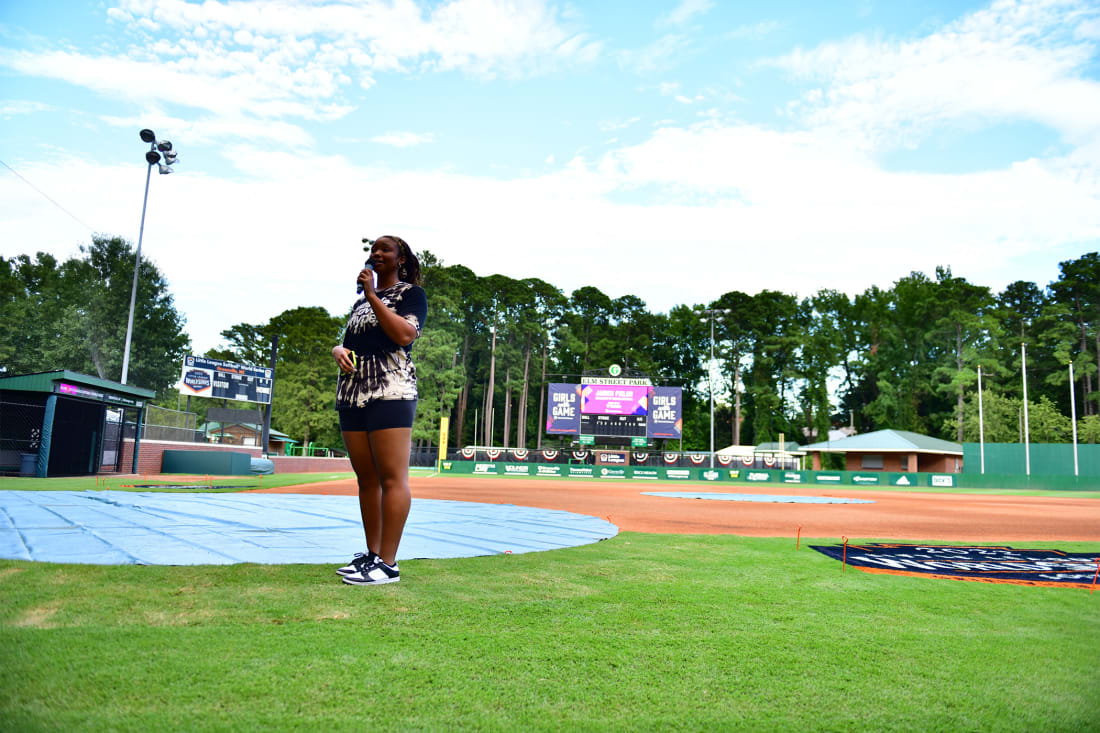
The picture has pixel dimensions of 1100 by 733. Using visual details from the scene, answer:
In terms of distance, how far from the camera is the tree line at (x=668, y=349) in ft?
152

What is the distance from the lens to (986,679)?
7.30 feet

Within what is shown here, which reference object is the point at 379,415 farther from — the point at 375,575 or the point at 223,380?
the point at 223,380

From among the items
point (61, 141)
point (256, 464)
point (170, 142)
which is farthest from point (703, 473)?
point (61, 141)

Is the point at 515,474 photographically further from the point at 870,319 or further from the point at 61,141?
the point at 870,319

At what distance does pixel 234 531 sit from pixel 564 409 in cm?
3719

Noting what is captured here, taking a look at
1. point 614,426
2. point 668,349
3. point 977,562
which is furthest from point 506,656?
point 668,349

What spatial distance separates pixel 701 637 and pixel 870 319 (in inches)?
2771

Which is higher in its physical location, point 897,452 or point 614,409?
point 614,409

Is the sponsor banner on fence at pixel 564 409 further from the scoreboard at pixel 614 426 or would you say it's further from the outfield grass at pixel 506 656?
the outfield grass at pixel 506 656

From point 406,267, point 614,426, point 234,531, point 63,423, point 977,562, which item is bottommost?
point 977,562

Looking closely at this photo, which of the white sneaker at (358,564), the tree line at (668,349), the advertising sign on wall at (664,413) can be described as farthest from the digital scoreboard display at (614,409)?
the white sneaker at (358,564)

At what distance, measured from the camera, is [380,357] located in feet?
11.5

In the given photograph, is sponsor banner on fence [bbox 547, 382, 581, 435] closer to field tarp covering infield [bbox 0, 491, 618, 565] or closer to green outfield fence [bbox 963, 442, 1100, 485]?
green outfield fence [bbox 963, 442, 1100, 485]

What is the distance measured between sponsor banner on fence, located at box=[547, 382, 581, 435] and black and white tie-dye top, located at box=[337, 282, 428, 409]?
3780 cm
